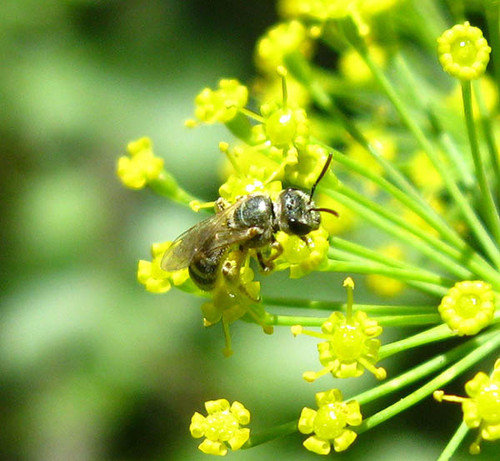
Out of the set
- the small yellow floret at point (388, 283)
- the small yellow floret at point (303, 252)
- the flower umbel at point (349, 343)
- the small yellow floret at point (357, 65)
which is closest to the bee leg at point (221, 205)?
the small yellow floret at point (303, 252)

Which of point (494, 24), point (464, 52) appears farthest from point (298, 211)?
point (494, 24)

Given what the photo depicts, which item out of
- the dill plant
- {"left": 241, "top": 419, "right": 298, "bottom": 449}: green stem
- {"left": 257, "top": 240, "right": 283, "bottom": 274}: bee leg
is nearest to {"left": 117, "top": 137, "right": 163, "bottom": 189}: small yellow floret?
the dill plant

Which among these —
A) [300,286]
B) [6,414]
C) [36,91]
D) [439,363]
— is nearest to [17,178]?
[36,91]

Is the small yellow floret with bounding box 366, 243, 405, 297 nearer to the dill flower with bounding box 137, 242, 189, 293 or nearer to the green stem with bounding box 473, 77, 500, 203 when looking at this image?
the green stem with bounding box 473, 77, 500, 203

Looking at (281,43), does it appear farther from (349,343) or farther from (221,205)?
(349,343)

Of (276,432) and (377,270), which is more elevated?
(377,270)
